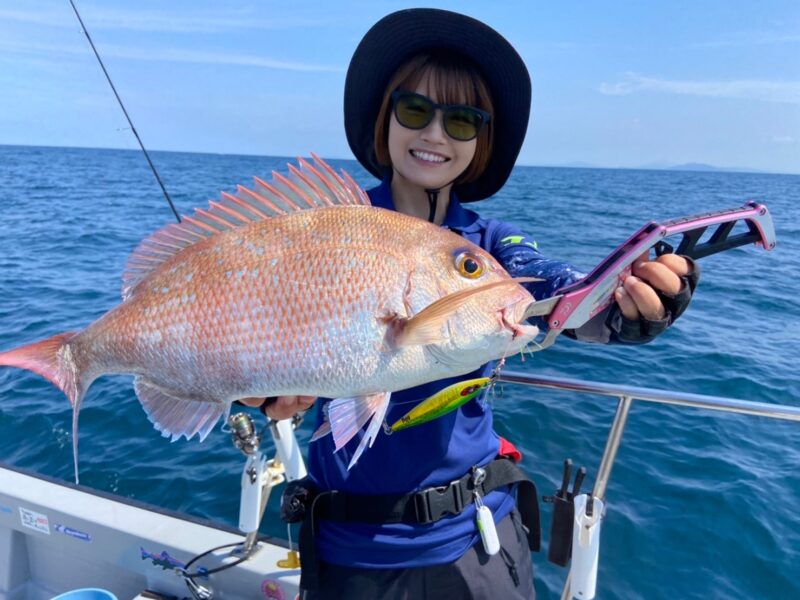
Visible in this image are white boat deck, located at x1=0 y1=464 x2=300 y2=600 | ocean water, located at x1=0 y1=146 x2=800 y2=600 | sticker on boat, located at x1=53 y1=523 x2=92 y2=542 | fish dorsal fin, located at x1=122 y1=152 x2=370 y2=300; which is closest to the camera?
fish dorsal fin, located at x1=122 y1=152 x2=370 y2=300

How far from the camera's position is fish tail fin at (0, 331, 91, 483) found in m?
1.51

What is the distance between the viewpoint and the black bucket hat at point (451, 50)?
6.44 feet

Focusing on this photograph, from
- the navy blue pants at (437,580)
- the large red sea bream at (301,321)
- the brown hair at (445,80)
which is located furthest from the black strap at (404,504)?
the brown hair at (445,80)

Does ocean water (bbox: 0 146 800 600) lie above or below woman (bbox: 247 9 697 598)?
below

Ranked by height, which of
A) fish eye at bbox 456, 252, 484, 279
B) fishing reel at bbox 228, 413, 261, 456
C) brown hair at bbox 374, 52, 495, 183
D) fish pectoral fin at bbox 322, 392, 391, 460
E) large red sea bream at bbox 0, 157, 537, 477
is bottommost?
fishing reel at bbox 228, 413, 261, 456

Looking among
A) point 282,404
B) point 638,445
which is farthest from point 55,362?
point 638,445

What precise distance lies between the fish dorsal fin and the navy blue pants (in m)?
1.19

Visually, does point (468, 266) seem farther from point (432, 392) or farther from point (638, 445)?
point (638, 445)

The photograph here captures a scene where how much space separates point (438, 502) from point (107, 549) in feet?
7.76

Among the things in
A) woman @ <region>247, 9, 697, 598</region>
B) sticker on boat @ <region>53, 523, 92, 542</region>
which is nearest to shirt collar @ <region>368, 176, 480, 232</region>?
woman @ <region>247, 9, 697, 598</region>

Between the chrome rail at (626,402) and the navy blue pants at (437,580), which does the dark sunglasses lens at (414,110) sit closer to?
the chrome rail at (626,402)

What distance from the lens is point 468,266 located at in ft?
5.26

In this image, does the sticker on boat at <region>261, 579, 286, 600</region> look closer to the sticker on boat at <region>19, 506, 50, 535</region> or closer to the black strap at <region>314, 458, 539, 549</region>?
the black strap at <region>314, 458, 539, 549</region>

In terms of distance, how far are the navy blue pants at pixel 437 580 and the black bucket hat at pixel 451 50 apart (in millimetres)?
1518
